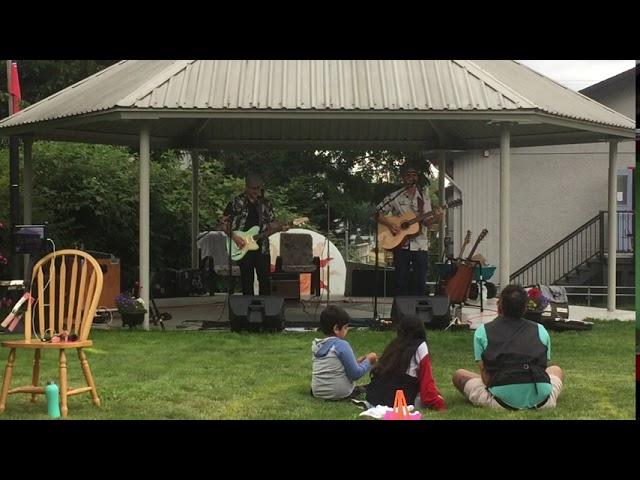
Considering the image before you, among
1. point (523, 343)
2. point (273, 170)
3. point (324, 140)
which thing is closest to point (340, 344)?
point (523, 343)

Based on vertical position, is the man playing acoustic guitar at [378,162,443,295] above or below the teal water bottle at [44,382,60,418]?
above

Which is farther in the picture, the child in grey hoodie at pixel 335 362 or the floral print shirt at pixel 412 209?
the floral print shirt at pixel 412 209

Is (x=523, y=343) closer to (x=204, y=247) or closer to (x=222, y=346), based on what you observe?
(x=222, y=346)

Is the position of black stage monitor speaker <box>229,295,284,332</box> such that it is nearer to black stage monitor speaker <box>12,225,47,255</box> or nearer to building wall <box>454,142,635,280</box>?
black stage monitor speaker <box>12,225,47,255</box>

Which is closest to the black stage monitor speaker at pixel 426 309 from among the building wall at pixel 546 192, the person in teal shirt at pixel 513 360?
the person in teal shirt at pixel 513 360

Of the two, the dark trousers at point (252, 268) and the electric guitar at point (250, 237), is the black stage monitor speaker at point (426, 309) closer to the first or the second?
the electric guitar at point (250, 237)

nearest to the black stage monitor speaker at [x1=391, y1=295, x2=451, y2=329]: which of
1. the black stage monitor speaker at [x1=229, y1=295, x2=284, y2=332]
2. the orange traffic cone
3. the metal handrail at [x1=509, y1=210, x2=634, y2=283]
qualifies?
the black stage monitor speaker at [x1=229, y1=295, x2=284, y2=332]

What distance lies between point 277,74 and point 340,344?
575cm

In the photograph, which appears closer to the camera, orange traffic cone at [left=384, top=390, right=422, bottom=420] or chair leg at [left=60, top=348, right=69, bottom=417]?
orange traffic cone at [left=384, top=390, right=422, bottom=420]

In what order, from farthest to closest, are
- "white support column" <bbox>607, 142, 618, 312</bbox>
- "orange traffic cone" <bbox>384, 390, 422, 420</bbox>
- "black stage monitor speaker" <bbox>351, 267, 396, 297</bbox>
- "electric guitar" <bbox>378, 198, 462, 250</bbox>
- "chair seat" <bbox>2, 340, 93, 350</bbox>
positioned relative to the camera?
"black stage monitor speaker" <bbox>351, 267, 396, 297</bbox>, "white support column" <bbox>607, 142, 618, 312</bbox>, "electric guitar" <bbox>378, 198, 462, 250</bbox>, "chair seat" <bbox>2, 340, 93, 350</bbox>, "orange traffic cone" <bbox>384, 390, 422, 420</bbox>

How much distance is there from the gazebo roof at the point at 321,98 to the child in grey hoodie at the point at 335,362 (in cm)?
433

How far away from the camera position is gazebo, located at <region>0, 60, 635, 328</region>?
10664 millimetres

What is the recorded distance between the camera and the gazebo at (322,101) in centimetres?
1066

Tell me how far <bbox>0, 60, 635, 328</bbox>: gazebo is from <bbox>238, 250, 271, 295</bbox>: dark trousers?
51.4 inches
